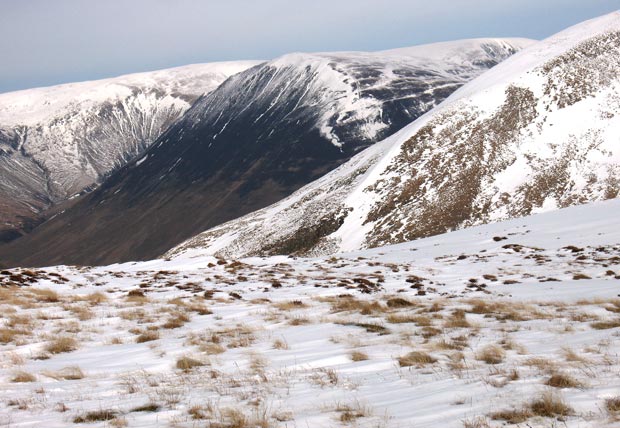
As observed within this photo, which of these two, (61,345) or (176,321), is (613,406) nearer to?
(176,321)

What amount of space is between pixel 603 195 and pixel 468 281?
61739 mm

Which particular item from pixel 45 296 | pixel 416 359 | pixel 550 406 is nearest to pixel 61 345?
pixel 416 359

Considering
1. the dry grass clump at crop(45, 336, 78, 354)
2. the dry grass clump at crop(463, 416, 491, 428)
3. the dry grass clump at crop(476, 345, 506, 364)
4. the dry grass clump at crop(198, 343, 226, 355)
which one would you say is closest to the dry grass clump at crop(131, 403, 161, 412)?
the dry grass clump at crop(198, 343, 226, 355)

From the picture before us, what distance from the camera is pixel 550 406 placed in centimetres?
650

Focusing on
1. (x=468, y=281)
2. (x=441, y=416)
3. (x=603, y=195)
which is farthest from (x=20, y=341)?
(x=603, y=195)

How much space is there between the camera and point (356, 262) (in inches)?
1246

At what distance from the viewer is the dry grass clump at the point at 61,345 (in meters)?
11.9

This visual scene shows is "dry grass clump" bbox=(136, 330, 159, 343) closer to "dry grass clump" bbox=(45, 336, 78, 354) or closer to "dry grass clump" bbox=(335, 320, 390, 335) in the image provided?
"dry grass clump" bbox=(45, 336, 78, 354)

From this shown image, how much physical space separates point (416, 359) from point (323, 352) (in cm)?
203

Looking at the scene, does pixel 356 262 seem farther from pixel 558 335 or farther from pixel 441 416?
pixel 441 416

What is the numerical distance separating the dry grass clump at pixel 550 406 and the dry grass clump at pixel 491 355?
237 centimetres

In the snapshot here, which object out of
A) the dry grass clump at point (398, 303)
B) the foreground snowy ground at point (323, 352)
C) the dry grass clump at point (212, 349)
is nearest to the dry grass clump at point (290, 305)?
the foreground snowy ground at point (323, 352)

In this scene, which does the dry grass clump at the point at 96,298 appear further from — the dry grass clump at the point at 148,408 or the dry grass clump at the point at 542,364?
the dry grass clump at the point at 542,364

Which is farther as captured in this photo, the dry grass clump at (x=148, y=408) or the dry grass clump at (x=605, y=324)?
the dry grass clump at (x=605, y=324)
